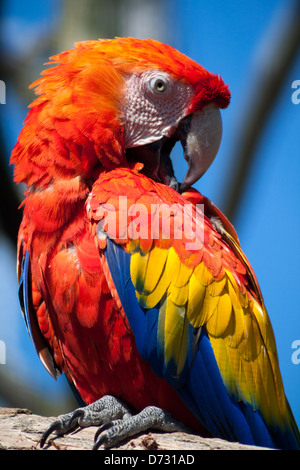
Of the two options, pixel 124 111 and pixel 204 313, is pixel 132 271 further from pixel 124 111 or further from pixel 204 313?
pixel 124 111

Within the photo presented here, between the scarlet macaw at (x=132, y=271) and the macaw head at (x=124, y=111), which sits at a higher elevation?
the macaw head at (x=124, y=111)

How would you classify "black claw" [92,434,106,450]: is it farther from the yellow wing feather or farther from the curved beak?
the curved beak

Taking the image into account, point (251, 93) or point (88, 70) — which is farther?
point (251, 93)

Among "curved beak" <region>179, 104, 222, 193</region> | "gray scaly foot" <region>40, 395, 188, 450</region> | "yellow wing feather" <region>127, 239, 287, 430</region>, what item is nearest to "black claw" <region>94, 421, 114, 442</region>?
"gray scaly foot" <region>40, 395, 188, 450</region>

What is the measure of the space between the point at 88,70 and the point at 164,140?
404 mm

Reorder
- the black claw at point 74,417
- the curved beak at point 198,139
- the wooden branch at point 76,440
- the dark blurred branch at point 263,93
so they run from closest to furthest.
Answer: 1. the wooden branch at point 76,440
2. the black claw at point 74,417
3. the curved beak at point 198,139
4. the dark blurred branch at point 263,93

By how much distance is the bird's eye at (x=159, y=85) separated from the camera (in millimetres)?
1936

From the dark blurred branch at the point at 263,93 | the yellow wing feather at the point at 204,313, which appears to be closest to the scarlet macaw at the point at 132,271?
the yellow wing feather at the point at 204,313

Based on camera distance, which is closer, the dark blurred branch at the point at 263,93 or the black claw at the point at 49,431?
the black claw at the point at 49,431

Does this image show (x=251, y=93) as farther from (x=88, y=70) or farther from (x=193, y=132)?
(x=88, y=70)

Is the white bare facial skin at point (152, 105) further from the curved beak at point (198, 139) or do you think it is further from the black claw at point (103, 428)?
the black claw at point (103, 428)
